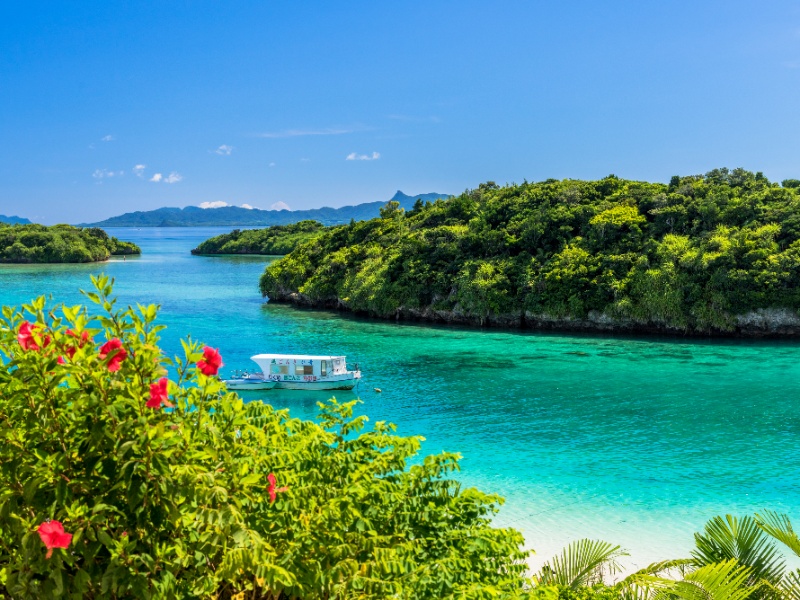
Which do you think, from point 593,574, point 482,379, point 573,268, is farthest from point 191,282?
A: point 593,574

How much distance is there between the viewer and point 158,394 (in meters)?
3.89

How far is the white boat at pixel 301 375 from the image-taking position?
93.7ft

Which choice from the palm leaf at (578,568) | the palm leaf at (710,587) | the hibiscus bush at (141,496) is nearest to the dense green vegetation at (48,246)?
the palm leaf at (578,568)

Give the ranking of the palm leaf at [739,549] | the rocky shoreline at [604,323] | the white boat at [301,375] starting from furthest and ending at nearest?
the rocky shoreline at [604,323], the white boat at [301,375], the palm leaf at [739,549]

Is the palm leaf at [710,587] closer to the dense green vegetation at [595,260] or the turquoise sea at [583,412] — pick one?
the turquoise sea at [583,412]

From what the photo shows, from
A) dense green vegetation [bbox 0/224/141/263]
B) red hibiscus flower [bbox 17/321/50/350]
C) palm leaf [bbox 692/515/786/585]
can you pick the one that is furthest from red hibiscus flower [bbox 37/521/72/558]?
dense green vegetation [bbox 0/224/141/263]

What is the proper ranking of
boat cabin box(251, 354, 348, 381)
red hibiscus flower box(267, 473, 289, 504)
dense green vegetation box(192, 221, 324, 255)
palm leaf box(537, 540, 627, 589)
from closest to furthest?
red hibiscus flower box(267, 473, 289, 504), palm leaf box(537, 540, 627, 589), boat cabin box(251, 354, 348, 381), dense green vegetation box(192, 221, 324, 255)

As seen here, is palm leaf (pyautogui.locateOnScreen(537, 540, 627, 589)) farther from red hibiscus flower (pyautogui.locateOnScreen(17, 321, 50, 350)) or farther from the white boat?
the white boat

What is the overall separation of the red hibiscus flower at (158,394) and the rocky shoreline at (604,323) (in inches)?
1672

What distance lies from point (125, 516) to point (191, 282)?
83587mm

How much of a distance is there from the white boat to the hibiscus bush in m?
23.6

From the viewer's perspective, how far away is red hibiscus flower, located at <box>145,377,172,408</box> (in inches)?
152

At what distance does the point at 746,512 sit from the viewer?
15.1 metres

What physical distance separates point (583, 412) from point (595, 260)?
23.7 m
